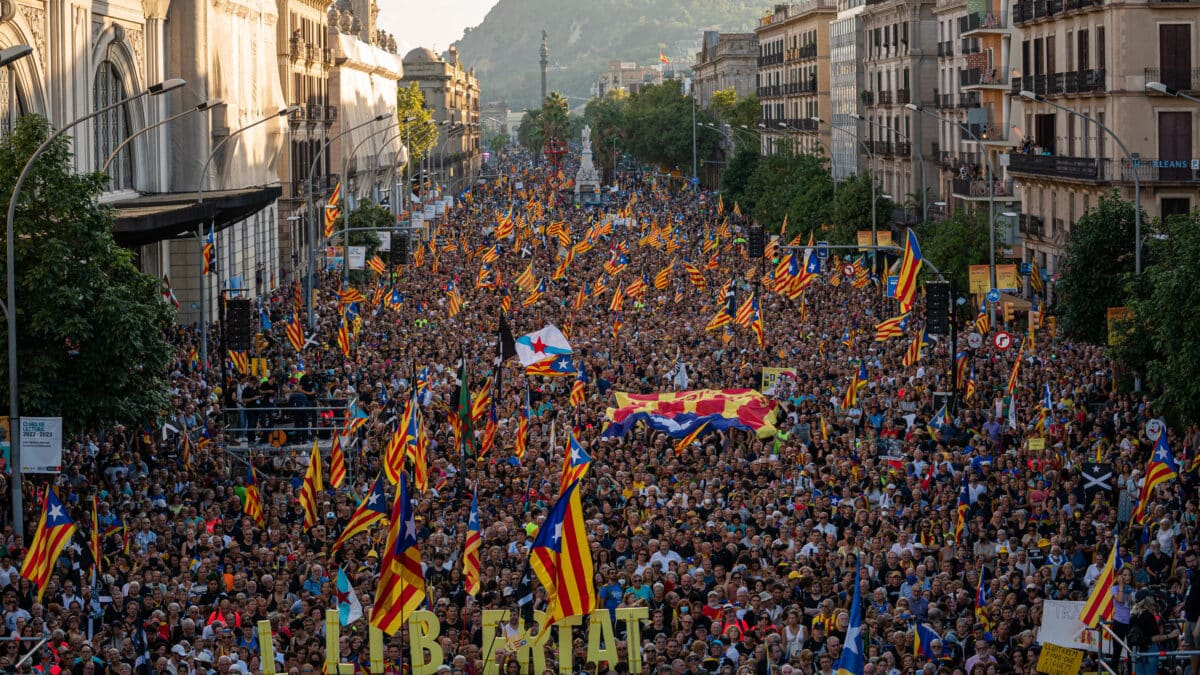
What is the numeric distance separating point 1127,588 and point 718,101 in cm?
12483

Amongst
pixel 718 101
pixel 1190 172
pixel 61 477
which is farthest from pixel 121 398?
pixel 718 101

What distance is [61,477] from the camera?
27.5 meters

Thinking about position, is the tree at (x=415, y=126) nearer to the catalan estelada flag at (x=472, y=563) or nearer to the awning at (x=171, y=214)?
the awning at (x=171, y=214)

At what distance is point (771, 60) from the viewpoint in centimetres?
12788

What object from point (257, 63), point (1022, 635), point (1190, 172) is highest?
point (257, 63)

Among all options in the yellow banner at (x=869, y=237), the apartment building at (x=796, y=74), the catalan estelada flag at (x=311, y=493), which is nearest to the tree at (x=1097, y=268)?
the catalan estelada flag at (x=311, y=493)

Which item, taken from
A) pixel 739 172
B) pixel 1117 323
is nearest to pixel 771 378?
pixel 1117 323

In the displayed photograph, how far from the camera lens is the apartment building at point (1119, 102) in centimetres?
4994

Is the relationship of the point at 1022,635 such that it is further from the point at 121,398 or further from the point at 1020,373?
the point at 1020,373

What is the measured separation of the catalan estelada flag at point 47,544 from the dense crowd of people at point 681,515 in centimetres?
26

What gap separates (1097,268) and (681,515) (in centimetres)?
1704

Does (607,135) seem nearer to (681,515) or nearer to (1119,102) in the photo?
(1119,102)

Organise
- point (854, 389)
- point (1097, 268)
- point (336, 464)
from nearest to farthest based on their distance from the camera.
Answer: point (336, 464) < point (854, 389) < point (1097, 268)

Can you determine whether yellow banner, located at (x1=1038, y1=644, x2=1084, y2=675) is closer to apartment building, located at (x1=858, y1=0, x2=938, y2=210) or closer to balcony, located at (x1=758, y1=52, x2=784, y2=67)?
apartment building, located at (x1=858, y1=0, x2=938, y2=210)
